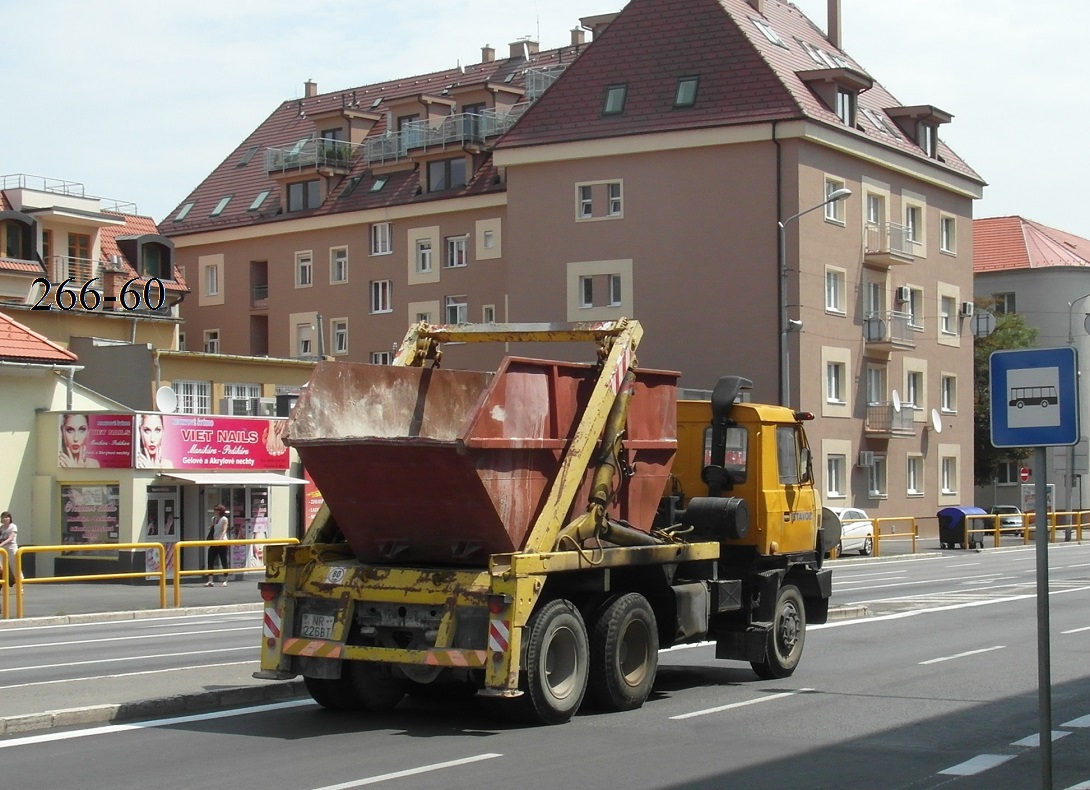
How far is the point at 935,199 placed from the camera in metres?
59.9

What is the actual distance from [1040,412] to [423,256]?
56.1m

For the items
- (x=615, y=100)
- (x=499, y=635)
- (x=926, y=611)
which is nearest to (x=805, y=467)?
(x=499, y=635)

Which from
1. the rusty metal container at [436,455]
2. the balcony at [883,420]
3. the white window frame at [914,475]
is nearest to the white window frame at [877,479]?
the balcony at [883,420]

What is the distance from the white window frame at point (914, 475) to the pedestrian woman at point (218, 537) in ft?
98.5

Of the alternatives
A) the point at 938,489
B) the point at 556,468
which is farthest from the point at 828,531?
the point at 938,489

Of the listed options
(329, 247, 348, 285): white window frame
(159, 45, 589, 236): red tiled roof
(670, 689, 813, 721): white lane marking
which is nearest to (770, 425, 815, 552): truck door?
(670, 689, 813, 721): white lane marking

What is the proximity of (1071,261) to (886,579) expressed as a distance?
167 ft

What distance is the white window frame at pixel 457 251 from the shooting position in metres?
62.2

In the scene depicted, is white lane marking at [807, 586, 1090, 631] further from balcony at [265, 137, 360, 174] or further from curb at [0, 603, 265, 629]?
balcony at [265, 137, 360, 174]

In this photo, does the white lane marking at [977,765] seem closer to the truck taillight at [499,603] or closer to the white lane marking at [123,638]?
the truck taillight at [499,603]

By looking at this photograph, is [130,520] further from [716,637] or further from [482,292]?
[482,292]

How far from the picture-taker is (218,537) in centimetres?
3341

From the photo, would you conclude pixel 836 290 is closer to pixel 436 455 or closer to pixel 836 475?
pixel 836 475

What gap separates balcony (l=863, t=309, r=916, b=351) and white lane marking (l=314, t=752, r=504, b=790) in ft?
152
